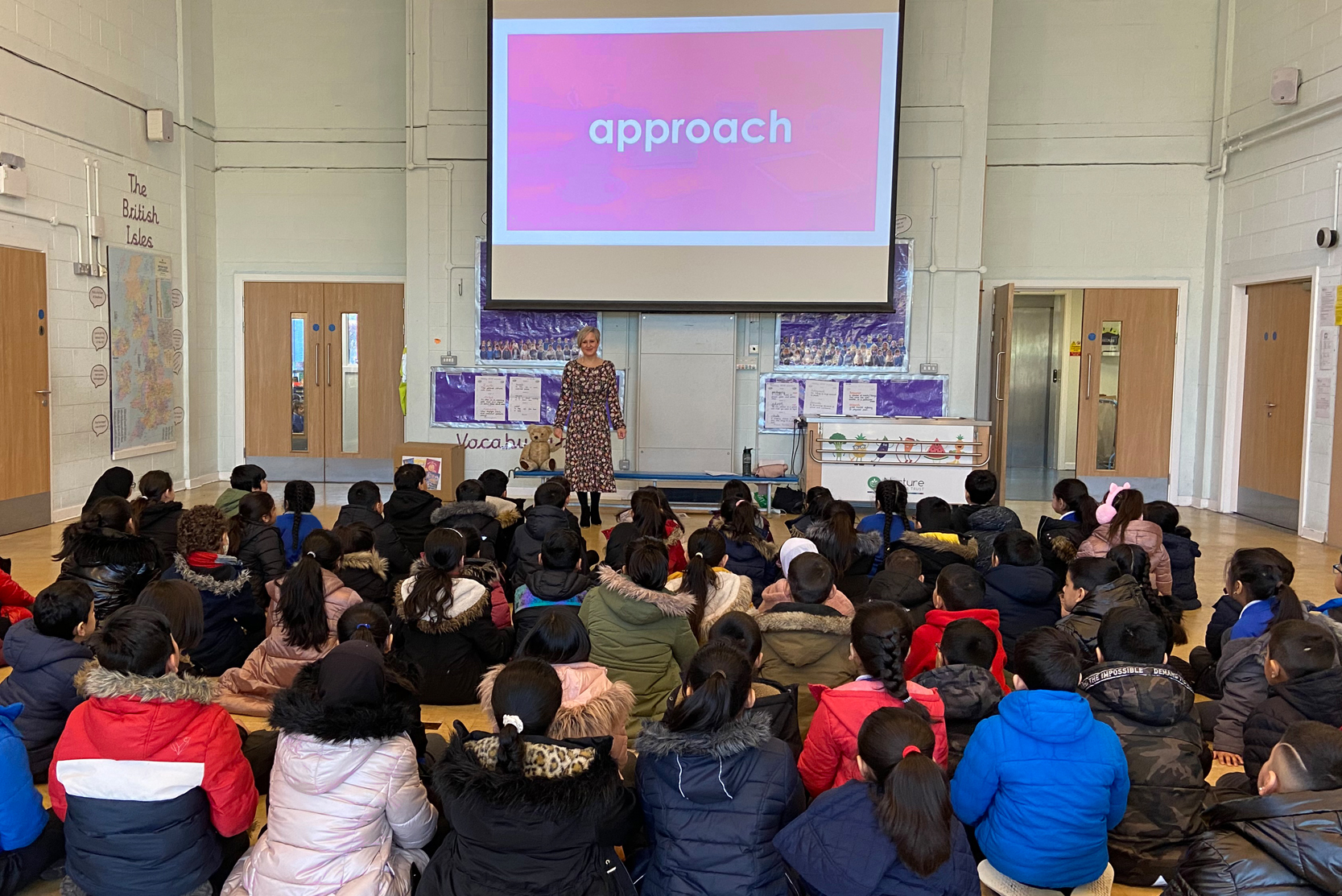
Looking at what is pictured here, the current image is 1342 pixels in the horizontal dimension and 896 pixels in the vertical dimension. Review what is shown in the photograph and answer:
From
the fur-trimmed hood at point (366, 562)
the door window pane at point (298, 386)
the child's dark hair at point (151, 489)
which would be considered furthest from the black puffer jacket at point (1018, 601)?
the door window pane at point (298, 386)

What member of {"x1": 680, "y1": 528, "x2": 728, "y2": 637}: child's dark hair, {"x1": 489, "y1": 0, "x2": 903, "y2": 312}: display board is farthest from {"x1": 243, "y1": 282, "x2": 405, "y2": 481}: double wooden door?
{"x1": 680, "y1": 528, "x2": 728, "y2": 637}: child's dark hair

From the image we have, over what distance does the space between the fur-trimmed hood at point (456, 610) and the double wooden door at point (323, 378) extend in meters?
6.18

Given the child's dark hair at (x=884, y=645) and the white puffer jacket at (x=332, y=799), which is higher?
the child's dark hair at (x=884, y=645)

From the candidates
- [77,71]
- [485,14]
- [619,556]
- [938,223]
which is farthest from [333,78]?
[619,556]

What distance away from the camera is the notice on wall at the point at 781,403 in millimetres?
8578

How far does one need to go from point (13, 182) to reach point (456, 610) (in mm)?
5118

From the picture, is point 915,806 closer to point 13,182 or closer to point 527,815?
point 527,815

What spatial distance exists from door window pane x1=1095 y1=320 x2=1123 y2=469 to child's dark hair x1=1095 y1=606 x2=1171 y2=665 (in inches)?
280

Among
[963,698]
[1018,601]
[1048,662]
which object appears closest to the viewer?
[1048,662]

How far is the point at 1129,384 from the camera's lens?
9102 millimetres

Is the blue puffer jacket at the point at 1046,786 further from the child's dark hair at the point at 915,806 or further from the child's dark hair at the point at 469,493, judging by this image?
the child's dark hair at the point at 469,493

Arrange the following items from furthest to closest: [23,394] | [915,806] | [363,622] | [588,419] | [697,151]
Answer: [697,151], [588,419], [23,394], [363,622], [915,806]

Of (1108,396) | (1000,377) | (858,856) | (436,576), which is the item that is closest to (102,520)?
(436,576)

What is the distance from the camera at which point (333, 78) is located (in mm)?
9141
